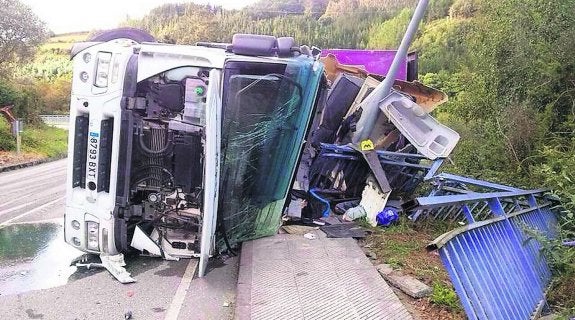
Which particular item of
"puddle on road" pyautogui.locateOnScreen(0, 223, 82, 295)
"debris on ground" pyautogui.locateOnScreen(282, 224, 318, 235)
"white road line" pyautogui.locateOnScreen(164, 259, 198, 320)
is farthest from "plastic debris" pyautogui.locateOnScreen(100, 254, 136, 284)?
"debris on ground" pyautogui.locateOnScreen(282, 224, 318, 235)

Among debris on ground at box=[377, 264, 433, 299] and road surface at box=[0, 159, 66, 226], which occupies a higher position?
debris on ground at box=[377, 264, 433, 299]

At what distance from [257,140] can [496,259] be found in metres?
2.71

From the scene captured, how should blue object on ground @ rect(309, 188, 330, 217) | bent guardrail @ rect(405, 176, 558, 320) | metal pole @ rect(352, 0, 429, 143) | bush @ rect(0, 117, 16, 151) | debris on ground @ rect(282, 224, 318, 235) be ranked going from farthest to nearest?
bush @ rect(0, 117, 16, 151) < metal pole @ rect(352, 0, 429, 143) < blue object on ground @ rect(309, 188, 330, 217) < debris on ground @ rect(282, 224, 318, 235) < bent guardrail @ rect(405, 176, 558, 320)

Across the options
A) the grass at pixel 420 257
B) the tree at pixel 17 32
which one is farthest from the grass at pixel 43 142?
the grass at pixel 420 257

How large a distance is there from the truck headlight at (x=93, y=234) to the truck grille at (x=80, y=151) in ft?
1.36

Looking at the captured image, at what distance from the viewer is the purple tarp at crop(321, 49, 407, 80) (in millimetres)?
12875

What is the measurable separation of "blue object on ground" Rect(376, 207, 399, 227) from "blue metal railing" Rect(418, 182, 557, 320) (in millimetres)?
1533

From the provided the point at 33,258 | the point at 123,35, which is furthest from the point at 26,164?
the point at 33,258

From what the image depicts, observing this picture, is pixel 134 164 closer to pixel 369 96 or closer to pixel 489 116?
pixel 369 96

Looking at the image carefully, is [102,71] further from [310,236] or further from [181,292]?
[310,236]

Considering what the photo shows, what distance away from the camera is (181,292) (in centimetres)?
495

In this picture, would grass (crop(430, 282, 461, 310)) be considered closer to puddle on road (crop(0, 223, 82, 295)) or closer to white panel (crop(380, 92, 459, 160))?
white panel (crop(380, 92, 459, 160))

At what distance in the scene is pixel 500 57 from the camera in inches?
368

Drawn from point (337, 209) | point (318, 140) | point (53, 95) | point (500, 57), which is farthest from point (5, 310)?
point (53, 95)
